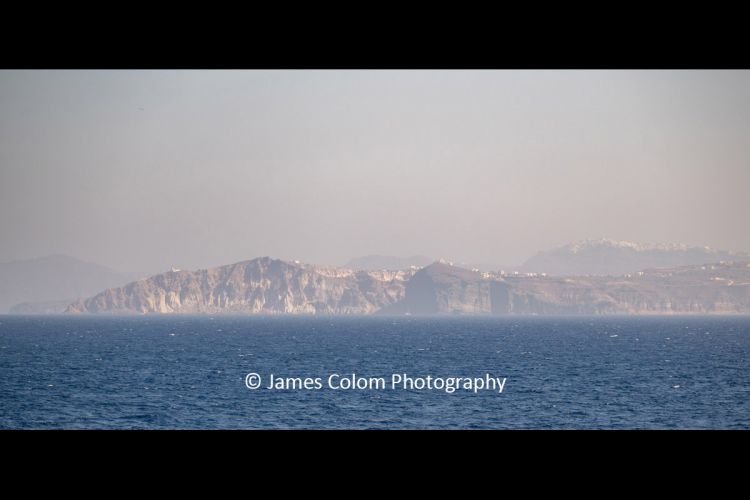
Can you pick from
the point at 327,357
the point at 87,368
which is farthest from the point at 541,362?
the point at 87,368

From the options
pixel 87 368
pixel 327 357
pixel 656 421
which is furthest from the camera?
pixel 327 357
